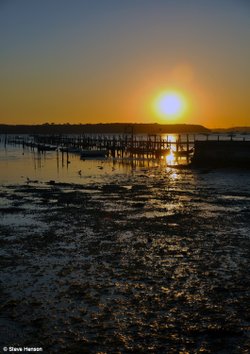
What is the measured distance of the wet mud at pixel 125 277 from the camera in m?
8.10

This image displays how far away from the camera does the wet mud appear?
810 centimetres

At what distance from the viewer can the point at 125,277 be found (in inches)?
451

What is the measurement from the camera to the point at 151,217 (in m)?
20.2

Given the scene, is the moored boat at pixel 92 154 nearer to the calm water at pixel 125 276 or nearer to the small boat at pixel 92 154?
the small boat at pixel 92 154

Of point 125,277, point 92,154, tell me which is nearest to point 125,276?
point 125,277

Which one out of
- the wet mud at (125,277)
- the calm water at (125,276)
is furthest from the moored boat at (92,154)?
the wet mud at (125,277)

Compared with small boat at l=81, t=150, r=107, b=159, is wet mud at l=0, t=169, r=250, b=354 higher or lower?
lower

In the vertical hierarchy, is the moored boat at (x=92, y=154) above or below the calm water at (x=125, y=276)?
above

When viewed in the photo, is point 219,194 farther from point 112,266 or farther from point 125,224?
point 112,266

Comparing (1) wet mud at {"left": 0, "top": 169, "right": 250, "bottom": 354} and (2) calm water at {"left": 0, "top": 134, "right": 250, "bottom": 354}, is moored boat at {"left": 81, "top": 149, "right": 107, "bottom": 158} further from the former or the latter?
(1) wet mud at {"left": 0, "top": 169, "right": 250, "bottom": 354}

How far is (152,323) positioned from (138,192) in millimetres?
Answer: 20852

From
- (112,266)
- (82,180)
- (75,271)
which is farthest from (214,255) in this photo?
(82,180)

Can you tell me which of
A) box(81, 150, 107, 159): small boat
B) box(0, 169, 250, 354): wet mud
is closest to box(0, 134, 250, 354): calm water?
box(0, 169, 250, 354): wet mud

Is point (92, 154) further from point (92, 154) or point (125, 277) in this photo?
point (125, 277)
